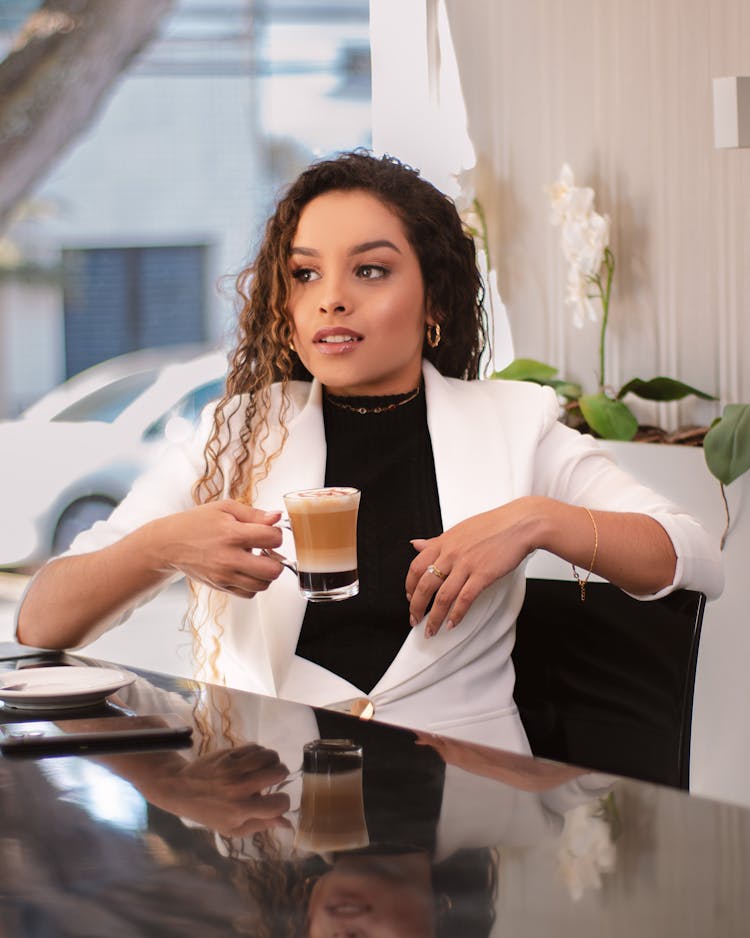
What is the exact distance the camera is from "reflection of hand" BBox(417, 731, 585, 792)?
0.90m

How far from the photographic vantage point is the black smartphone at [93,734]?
3.35 feet

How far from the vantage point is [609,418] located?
258 centimetres

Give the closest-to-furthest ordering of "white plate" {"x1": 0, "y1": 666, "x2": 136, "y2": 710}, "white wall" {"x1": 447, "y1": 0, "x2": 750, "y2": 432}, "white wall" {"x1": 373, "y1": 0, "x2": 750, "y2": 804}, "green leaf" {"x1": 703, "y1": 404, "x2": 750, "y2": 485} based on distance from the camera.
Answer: "white plate" {"x1": 0, "y1": 666, "x2": 136, "y2": 710}
"green leaf" {"x1": 703, "y1": 404, "x2": 750, "y2": 485}
"white wall" {"x1": 373, "y1": 0, "x2": 750, "y2": 804}
"white wall" {"x1": 447, "y1": 0, "x2": 750, "y2": 432}

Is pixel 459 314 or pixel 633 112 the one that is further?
pixel 633 112

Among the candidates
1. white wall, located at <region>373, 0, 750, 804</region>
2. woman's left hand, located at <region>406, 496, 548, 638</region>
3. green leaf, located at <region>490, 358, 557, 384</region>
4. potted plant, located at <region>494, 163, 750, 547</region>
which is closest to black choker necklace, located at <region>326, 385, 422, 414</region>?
woman's left hand, located at <region>406, 496, 548, 638</region>

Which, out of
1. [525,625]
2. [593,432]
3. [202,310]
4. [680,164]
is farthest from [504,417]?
[202,310]

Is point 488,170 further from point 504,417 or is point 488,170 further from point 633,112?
point 504,417

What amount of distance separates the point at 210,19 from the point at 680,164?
11.1ft

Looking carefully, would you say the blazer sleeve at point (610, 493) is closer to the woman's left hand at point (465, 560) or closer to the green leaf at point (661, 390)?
the woman's left hand at point (465, 560)

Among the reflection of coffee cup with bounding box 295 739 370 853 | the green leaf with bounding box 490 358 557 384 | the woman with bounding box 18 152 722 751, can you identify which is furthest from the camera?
the green leaf with bounding box 490 358 557 384

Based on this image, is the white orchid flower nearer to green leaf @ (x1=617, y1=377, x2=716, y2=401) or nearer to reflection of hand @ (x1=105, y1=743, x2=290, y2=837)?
reflection of hand @ (x1=105, y1=743, x2=290, y2=837)

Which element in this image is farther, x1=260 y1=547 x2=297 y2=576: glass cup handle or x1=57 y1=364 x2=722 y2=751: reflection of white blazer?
x1=57 y1=364 x2=722 y2=751: reflection of white blazer

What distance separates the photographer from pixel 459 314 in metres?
1.84

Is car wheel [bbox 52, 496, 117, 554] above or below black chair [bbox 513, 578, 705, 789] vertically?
below
